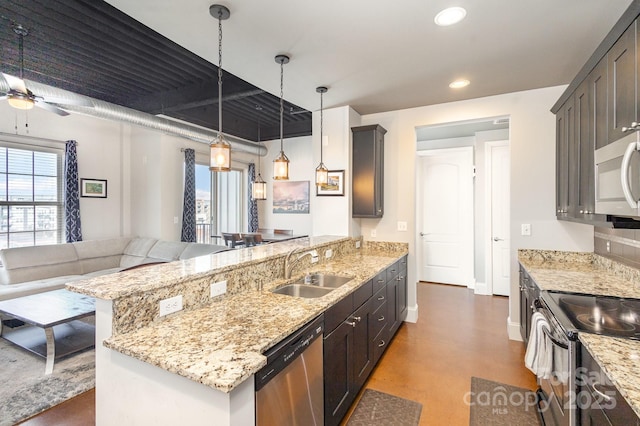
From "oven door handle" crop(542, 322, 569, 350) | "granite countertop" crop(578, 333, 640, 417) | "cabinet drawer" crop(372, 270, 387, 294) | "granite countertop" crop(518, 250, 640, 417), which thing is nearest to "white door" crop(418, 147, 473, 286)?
"granite countertop" crop(518, 250, 640, 417)

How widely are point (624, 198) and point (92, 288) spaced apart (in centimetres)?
261

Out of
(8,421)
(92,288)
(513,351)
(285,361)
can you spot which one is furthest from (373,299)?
(8,421)

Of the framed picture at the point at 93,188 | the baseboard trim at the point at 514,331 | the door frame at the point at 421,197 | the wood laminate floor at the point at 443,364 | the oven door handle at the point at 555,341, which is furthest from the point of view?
the door frame at the point at 421,197

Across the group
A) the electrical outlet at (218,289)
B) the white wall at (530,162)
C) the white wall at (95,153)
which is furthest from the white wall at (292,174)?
the electrical outlet at (218,289)

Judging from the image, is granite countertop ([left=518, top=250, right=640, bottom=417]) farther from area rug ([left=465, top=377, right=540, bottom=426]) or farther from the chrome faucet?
the chrome faucet

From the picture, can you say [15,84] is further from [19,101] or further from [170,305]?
[170,305]

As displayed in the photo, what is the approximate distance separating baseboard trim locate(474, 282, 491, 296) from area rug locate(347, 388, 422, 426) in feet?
10.9

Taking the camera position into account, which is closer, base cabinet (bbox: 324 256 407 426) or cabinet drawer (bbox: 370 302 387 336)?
base cabinet (bbox: 324 256 407 426)

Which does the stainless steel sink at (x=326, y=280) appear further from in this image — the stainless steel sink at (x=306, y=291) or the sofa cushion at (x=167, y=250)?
the sofa cushion at (x=167, y=250)

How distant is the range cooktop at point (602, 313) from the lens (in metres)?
1.49

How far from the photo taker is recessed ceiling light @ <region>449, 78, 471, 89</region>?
299 cm

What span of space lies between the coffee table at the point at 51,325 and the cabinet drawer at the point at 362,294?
2569 mm

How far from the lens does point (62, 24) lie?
2.62m

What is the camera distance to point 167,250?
4961 millimetres
